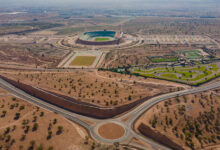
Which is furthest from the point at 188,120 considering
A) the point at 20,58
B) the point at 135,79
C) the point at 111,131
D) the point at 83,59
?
the point at 20,58

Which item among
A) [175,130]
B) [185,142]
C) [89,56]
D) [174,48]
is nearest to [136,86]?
[175,130]

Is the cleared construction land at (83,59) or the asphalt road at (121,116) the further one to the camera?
the cleared construction land at (83,59)

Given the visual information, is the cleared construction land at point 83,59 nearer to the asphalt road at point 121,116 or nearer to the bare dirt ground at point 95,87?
the bare dirt ground at point 95,87

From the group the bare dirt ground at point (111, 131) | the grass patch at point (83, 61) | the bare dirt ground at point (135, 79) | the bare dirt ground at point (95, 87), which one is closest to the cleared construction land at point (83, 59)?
the grass patch at point (83, 61)

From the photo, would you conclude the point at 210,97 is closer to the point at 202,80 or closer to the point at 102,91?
the point at 202,80

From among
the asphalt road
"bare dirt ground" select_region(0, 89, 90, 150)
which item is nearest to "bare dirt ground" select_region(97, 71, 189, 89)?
the asphalt road

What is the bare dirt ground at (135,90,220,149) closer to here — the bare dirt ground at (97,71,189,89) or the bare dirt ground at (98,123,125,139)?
the bare dirt ground at (98,123,125,139)

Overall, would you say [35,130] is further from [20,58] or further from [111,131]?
[20,58]
